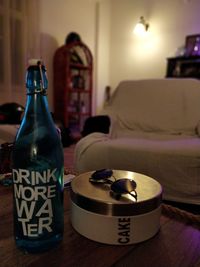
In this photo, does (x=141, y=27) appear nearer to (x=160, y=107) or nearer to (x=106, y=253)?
(x=160, y=107)

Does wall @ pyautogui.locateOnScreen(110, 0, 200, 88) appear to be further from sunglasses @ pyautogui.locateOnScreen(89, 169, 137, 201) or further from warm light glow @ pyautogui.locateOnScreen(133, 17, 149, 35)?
sunglasses @ pyautogui.locateOnScreen(89, 169, 137, 201)

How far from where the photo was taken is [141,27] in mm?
3447

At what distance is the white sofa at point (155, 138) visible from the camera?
116 cm

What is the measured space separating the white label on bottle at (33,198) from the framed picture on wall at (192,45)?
3.14 metres

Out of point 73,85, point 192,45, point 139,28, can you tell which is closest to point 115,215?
point 73,85

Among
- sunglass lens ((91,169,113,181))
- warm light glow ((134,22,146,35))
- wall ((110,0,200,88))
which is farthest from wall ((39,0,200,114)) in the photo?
sunglass lens ((91,169,113,181))

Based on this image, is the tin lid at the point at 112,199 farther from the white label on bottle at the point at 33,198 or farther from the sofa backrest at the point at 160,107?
the sofa backrest at the point at 160,107

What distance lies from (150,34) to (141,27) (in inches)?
6.4

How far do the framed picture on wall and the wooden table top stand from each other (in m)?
3.03

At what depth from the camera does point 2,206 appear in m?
0.55

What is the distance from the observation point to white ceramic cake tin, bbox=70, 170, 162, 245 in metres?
0.40

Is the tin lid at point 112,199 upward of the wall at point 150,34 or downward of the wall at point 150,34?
downward

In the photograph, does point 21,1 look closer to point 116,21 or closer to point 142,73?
point 116,21

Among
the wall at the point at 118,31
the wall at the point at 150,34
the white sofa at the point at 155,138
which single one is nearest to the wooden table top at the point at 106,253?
the white sofa at the point at 155,138
